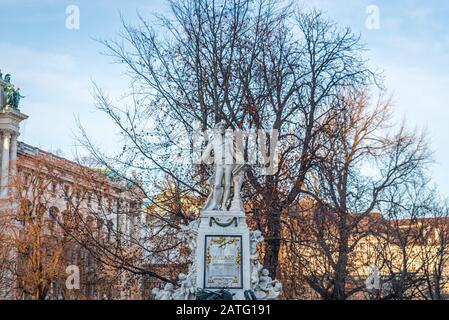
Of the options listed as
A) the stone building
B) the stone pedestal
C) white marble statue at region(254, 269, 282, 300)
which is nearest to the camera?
the stone pedestal

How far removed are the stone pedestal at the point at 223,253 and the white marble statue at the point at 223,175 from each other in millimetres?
304

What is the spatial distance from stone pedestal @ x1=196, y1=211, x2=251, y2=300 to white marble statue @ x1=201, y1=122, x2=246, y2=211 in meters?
0.30

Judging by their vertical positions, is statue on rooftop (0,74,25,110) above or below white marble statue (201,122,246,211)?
above

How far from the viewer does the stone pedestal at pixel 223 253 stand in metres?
15.6

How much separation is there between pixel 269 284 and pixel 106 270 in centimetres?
935

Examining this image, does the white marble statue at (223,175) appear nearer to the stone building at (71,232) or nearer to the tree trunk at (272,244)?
the tree trunk at (272,244)

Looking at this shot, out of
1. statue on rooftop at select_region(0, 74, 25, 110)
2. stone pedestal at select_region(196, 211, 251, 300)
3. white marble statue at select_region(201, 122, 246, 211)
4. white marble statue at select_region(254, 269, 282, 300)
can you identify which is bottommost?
white marble statue at select_region(254, 269, 282, 300)

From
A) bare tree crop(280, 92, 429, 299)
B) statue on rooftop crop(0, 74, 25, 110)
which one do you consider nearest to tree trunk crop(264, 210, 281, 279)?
bare tree crop(280, 92, 429, 299)

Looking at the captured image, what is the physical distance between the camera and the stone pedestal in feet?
51.2

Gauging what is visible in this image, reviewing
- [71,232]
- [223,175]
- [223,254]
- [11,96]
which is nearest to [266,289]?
[223,254]

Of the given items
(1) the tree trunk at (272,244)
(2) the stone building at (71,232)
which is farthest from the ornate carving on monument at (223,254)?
(2) the stone building at (71,232)

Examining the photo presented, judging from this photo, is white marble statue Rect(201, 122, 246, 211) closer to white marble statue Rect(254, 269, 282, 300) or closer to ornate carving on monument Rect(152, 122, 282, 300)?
ornate carving on monument Rect(152, 122, 282, 300)

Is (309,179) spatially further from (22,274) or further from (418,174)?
(22,274)

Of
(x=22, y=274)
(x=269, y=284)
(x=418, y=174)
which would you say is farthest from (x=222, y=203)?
(x=22, y=274)
